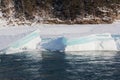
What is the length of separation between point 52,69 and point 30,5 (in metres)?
30.0

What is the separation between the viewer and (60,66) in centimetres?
2459

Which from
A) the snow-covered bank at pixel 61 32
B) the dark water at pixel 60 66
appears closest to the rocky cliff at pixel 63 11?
the snow-covered bank at pixel 61 32

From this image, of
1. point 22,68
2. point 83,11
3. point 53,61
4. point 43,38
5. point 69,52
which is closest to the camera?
point 22,68

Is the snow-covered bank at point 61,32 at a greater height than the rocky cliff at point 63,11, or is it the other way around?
the snow-covered bank at point 61,32

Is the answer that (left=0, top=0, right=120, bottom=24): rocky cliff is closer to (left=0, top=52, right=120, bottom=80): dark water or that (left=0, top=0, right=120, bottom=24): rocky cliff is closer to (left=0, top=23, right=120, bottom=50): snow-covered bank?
(left=0, top=23, right=120, bottom=50): snow-covered bank

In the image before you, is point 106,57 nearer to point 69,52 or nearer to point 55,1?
point 69,52

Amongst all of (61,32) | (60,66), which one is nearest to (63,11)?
(61,32)

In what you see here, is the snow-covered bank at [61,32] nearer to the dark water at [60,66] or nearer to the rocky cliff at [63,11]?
the dark water at [60,66]

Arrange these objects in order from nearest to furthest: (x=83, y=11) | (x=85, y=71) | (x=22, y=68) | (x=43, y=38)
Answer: (x=85, y=71)
(x=22, y=68)
(x=43, y=38)
(x=83, y=11)

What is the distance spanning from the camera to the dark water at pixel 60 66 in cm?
2130

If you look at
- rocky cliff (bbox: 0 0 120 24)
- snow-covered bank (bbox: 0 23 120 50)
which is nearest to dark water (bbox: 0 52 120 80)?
snow-covered bank (bbox: 0 23 120 50)

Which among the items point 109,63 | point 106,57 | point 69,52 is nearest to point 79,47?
point 69,52

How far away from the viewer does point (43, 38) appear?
3434 cm

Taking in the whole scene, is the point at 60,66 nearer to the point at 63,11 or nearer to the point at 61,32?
the point at 61,32
